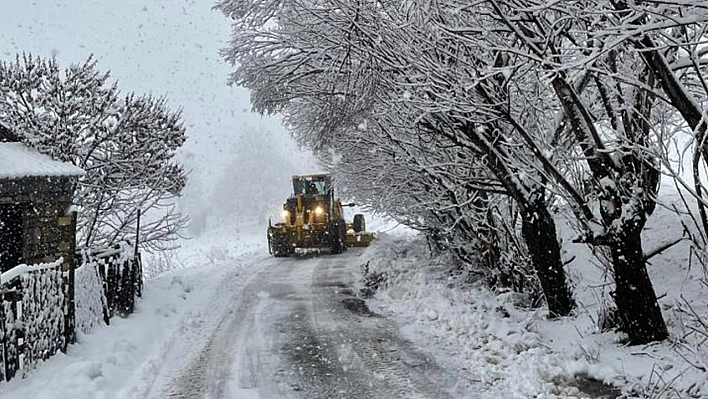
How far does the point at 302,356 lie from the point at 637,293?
13.3ft

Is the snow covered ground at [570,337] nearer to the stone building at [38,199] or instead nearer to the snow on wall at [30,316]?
the snow on wall at [30,316]

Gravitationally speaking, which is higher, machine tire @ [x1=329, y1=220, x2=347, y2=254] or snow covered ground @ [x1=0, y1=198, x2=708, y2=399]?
machine tire @ [x1=329, y1=220, x2=347, y2=254]

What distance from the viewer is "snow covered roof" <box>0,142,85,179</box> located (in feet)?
27.2

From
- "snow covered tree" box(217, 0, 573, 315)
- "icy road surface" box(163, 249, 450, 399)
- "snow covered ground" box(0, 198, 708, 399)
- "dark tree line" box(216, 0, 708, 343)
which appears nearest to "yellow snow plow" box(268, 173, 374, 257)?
"icy road surface" box(163, 249, 450, 399)

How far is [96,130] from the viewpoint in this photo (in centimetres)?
1338

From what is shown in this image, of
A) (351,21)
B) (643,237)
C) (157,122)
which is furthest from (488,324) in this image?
(157,122)

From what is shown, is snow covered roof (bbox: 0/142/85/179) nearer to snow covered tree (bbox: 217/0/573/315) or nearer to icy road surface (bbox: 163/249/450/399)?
icy road surface (bbox: 163/249/450/399)

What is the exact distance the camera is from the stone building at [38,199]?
8422mm

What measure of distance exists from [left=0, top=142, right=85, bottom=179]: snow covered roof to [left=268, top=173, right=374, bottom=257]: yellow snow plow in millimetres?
13254

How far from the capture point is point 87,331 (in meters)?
8.66

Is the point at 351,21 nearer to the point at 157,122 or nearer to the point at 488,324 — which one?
the point at 488,324

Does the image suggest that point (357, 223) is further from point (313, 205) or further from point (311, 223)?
point (311, 223)

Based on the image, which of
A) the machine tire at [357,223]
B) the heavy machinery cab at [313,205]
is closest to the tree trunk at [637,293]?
the heavy machinery cab at [313,205]

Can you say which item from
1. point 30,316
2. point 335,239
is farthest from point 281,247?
point 30,316
